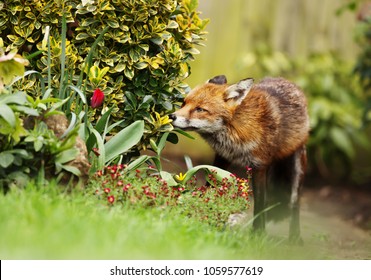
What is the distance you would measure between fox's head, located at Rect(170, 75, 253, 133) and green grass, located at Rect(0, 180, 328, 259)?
3.22 ft

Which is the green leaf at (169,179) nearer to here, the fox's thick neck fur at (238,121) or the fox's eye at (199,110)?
the fox's thick neck fur at (238,121)

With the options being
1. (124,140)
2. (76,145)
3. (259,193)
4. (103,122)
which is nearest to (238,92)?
(259,193)

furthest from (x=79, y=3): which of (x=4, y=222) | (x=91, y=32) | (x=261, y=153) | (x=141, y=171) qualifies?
(x=4, y=222)

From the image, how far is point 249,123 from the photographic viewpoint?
6266 millimetres

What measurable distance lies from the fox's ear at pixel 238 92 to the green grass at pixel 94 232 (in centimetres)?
129

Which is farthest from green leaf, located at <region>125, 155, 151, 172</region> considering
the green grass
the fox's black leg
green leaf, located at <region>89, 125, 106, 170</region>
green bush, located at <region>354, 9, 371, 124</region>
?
green bush, located at <region>354, 9, 371, 124</region>

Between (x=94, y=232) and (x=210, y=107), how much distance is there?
2.12m

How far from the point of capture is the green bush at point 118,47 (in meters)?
6.05

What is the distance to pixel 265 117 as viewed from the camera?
6.39 meters

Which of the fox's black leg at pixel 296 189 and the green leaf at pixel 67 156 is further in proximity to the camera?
the fox's black leg at pixel 296 189

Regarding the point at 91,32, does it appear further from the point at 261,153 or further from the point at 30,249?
the point at 30,249

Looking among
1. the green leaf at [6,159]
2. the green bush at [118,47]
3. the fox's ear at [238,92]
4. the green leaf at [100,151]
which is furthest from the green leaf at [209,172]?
the green leaf at [6,159]

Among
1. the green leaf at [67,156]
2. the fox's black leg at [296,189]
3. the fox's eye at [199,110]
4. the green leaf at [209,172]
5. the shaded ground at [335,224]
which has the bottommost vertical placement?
the shaded ground at [335,224]

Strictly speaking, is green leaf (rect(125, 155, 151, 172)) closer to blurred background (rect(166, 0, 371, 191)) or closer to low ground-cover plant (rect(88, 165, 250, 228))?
low ground-cover plant (rect(88, 165, 250, 228))
